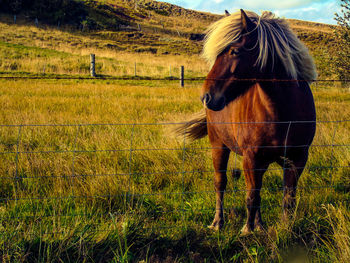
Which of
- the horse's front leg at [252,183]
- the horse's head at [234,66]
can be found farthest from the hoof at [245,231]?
the horse's head at [234,66]

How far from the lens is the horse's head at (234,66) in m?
2.43

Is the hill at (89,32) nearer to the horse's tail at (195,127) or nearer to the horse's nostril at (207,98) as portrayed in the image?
the horse's tail at (195,127)

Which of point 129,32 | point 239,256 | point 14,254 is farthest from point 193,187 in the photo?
point 129,32

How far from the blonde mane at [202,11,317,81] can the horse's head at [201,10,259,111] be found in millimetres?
46

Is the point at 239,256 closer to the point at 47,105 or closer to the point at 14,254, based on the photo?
the point at 14,254

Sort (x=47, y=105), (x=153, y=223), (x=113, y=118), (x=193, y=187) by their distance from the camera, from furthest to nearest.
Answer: (x=47, y=105), (x=113, y=118), (x=193, y=187), (x=153, y=223)

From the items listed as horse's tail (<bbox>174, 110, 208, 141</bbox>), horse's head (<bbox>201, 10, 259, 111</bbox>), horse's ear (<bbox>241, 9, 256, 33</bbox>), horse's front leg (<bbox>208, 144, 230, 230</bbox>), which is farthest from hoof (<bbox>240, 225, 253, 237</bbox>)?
horse's ear (<bbox>241, 9, 256, 33</bbox>)

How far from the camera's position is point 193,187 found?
11.5 feet

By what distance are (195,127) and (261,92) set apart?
1.47 meters

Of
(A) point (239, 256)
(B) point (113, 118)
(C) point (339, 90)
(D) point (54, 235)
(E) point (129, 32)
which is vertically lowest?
(A) point (239, 256)

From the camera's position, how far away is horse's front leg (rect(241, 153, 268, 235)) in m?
2.52

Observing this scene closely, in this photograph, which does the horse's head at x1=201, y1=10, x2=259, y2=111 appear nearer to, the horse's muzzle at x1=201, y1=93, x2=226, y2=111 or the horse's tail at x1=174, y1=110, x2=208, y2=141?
the horse's muzzle at x1=201, y1=93, x2=226, y2=111

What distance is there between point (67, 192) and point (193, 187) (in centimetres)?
153

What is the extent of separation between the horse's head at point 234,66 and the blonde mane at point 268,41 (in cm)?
5
